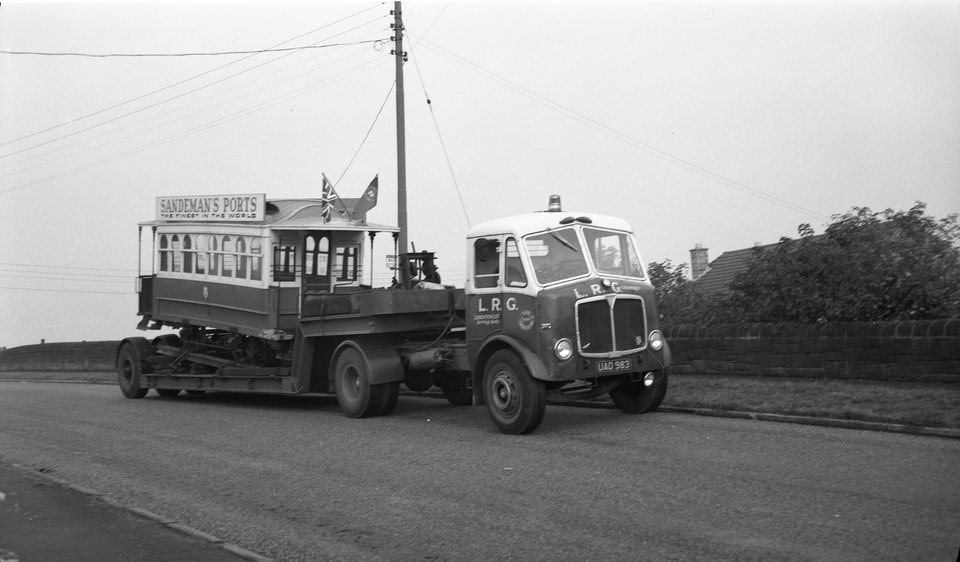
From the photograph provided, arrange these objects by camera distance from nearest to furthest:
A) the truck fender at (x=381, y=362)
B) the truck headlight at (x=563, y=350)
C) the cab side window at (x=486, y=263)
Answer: the truck headlight at (x=563, y=350), the cab side window at (x=486, y=263), the truck fender at (x=381, y=362)

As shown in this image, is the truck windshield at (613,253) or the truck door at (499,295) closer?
the truck door at (499,295)

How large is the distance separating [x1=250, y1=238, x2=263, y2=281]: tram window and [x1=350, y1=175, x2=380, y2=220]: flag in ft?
5.98

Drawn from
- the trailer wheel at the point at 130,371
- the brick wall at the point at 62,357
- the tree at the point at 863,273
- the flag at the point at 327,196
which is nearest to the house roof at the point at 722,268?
the tree at the point at 863,273

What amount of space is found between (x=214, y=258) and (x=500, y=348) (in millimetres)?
7954

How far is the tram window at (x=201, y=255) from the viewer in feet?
56.2

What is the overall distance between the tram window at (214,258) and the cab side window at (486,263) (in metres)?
7.14

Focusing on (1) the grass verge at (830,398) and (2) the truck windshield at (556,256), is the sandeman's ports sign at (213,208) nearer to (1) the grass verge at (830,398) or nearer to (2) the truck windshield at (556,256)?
(2) the truck windshield at (556,256)

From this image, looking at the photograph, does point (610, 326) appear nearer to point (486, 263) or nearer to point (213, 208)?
point (486, 263)

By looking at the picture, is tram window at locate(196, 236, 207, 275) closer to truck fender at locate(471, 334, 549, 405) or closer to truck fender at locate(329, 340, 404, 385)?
truck fender at locate(329, 340, 404, 385)

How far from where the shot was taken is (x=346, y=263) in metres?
16.6

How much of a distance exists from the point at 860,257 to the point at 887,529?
837cm

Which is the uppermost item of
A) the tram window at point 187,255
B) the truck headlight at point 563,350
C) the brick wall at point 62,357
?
the tram window at point 187,255

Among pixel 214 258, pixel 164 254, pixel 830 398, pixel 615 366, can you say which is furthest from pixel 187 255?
pixel 830 398

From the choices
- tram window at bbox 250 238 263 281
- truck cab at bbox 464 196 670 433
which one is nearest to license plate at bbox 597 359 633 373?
truck cab at bbox 464 196 670 433
